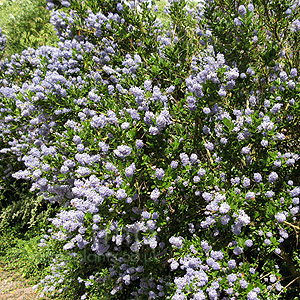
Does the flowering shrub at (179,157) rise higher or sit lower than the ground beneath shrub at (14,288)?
higher

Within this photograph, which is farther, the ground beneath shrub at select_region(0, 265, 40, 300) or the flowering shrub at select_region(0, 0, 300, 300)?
the ground beneath shrub at select_region(0, 265, 40, 300)

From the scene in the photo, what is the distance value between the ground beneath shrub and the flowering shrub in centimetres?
58

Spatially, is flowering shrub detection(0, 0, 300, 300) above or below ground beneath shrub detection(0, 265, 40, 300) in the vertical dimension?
above

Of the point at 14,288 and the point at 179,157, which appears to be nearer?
the point at 179,157

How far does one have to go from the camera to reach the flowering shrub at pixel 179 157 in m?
2.40

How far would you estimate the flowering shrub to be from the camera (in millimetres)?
2396

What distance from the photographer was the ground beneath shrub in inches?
162

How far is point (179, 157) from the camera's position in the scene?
2.71m

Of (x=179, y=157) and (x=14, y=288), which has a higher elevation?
(x=179, y=157)

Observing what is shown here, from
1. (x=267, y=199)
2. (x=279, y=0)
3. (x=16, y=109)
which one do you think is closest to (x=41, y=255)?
(x=16, y=109)

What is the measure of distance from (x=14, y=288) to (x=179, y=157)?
12.2ft

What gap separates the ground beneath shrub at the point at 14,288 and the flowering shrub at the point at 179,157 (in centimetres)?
58

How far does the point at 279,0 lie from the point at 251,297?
3040 mm

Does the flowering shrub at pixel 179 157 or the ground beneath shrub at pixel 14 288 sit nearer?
the flowering shrub at pixel 179 157
